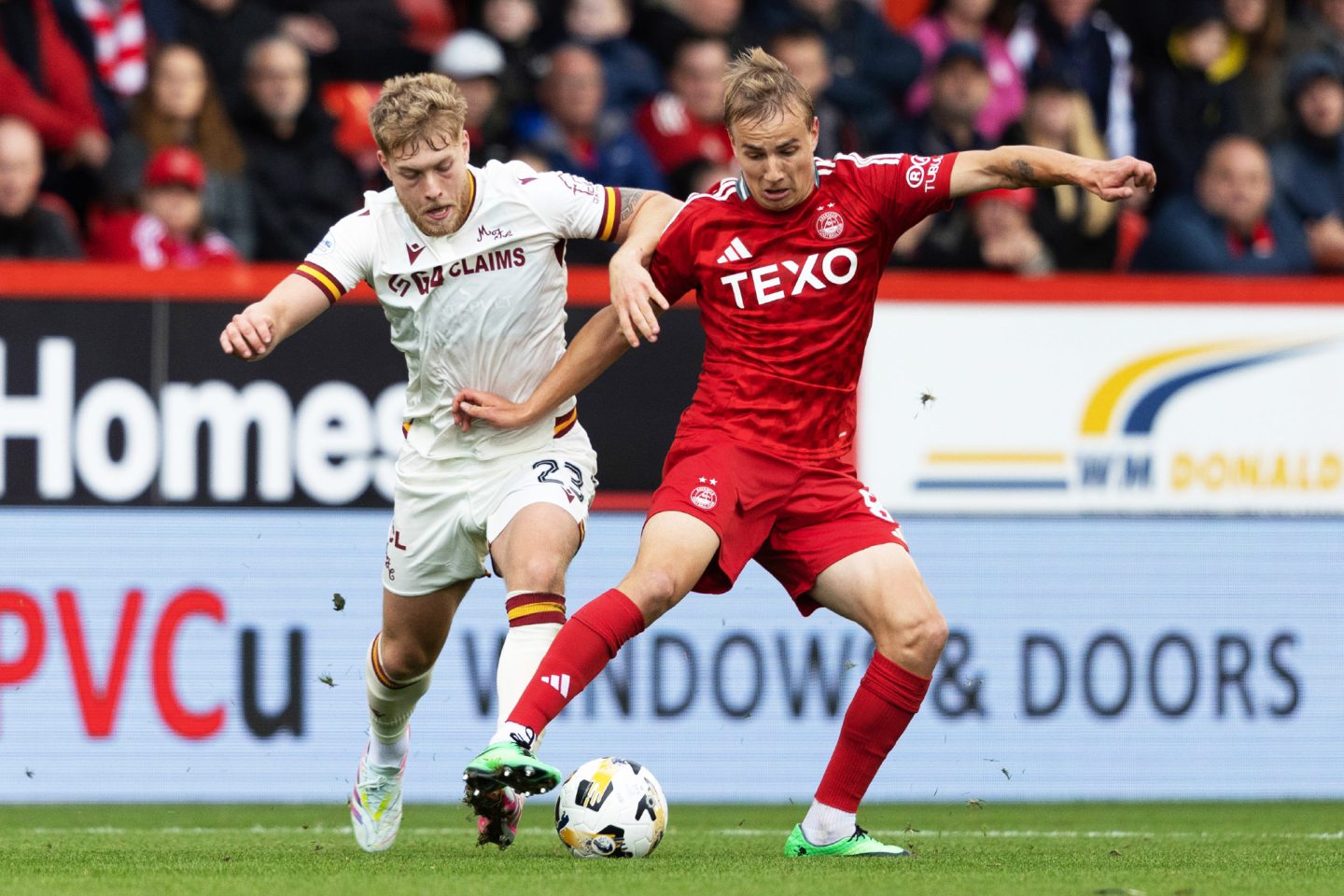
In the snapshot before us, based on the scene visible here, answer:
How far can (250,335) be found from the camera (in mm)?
6148

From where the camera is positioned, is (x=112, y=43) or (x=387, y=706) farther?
(x=112, y=43)

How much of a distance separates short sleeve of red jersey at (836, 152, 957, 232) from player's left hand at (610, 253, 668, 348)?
2.56 ft

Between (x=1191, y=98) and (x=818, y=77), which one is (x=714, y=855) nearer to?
(x=818, y=77)

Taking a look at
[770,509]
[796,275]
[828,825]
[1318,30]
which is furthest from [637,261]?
[1318,30]

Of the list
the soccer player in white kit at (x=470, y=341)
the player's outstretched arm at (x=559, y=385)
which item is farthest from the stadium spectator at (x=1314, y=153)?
the player's outstretched arm at (x=559, y=385)

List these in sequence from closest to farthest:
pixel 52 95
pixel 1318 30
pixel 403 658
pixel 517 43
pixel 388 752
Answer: pixel 403 658 < pixel 388 752 < pixel 52 95 < pixel 517 43 < pixel 1318 30

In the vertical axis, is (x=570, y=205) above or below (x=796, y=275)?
above

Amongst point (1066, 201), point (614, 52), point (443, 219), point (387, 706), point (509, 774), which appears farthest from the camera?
point (614, 52)

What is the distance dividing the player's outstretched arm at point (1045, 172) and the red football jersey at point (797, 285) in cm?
7

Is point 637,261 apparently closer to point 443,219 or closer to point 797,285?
point 797,285

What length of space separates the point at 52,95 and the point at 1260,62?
22.7 ft

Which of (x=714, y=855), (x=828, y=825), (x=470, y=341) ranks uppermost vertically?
(x=470, y=341)

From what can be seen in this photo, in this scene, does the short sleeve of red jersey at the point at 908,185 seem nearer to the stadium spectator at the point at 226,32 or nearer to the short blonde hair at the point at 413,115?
the short blonde hair at the point at 413,115

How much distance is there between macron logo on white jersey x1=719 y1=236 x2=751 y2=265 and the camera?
670cm
